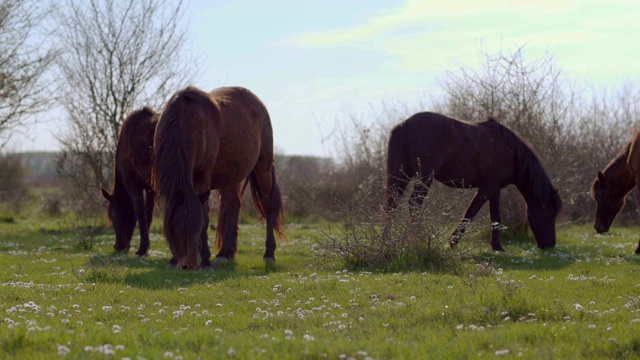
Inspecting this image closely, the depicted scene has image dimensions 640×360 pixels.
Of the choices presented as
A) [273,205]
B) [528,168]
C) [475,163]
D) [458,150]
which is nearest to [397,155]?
[458,150]

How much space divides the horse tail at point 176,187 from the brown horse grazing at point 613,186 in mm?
10048

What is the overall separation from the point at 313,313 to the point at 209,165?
4.94 m

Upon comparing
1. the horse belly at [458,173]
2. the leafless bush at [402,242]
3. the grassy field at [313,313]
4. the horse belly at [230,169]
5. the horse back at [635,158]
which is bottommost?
the grassy field at [313,313]

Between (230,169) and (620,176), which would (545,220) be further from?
(230,169)

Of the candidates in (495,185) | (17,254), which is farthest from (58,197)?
(495,185)

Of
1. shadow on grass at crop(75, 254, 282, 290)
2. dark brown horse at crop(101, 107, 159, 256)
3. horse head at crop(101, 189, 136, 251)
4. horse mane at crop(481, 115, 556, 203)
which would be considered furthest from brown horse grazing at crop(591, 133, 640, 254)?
horse head at crop(101, 189, 136, 251)

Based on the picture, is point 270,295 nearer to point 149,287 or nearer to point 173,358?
point 149,287

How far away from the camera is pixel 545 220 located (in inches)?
670

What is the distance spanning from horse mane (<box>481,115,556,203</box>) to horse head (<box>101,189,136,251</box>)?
8.01m

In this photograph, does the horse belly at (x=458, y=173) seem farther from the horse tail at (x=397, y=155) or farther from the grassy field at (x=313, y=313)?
the grassy field at (x=313, y=313)

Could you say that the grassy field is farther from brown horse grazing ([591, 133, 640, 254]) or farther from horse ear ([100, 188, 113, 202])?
brown horse grazing ([591, 133, 640, 254])

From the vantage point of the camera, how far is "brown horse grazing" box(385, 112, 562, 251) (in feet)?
50.8

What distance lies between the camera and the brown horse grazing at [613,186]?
1678 centimetres

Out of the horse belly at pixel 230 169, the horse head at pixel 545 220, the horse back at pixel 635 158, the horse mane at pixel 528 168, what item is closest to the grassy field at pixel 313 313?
the horse belly at pixel 230 169
